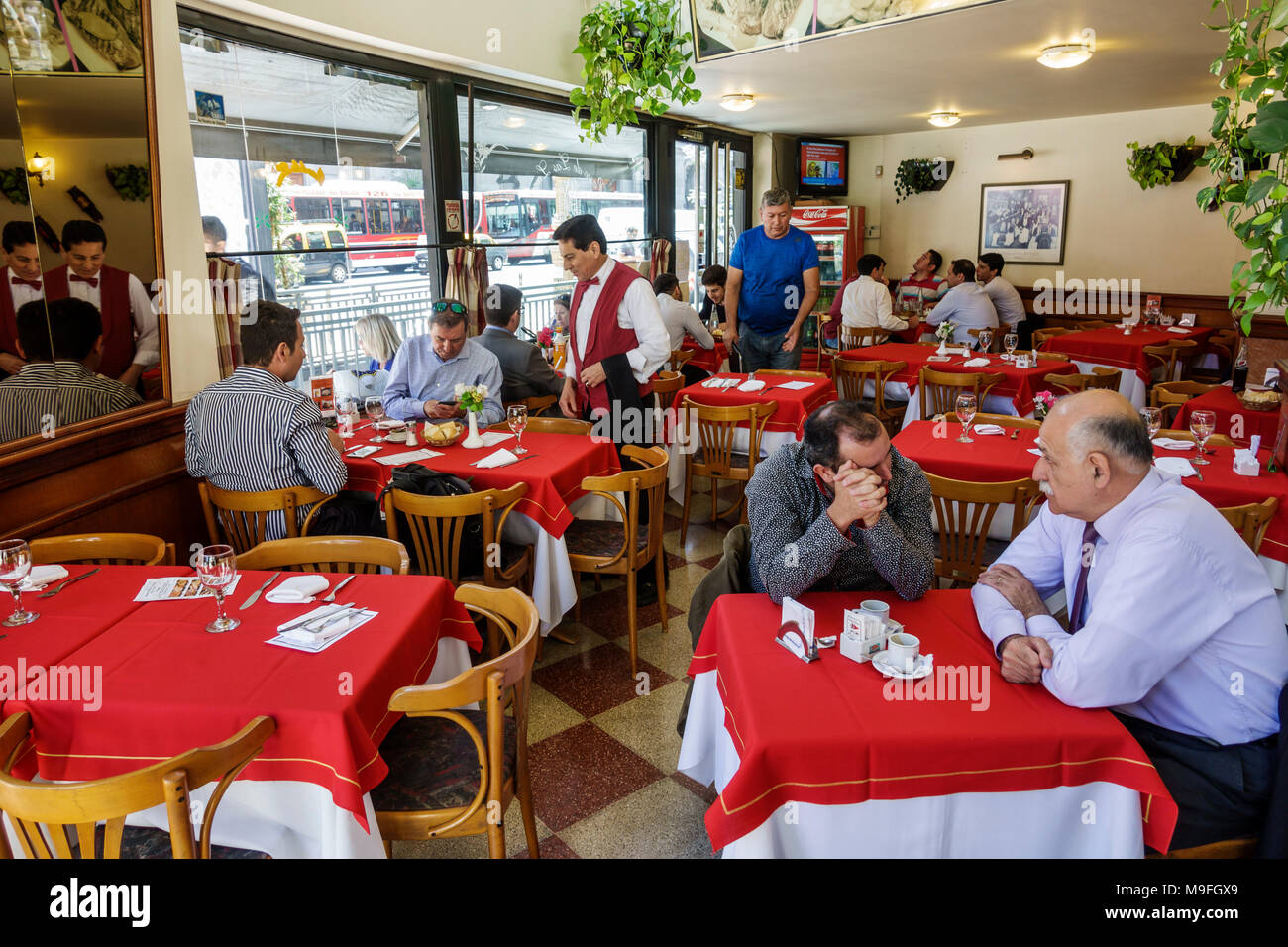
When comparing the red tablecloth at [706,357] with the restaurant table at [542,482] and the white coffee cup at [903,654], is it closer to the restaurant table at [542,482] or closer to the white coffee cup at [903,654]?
the restaurant table at [542,482]

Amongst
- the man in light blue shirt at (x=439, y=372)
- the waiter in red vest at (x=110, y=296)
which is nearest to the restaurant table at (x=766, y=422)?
the man in light blue shirt at (x=439, y=372)

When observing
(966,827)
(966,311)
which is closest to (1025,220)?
(966,311)

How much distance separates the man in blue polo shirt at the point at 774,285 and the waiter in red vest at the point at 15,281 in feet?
15.0

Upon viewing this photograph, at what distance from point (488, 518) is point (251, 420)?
98cm

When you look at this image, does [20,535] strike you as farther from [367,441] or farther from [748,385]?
[748,385]

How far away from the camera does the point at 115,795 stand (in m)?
1.38

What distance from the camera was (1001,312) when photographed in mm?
8562

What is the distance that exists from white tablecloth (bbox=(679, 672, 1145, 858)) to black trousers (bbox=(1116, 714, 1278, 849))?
0.17 metres

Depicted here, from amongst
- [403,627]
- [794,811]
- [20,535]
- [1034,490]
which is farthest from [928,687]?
[20,535]

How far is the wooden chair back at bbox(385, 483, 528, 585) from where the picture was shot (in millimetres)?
2893

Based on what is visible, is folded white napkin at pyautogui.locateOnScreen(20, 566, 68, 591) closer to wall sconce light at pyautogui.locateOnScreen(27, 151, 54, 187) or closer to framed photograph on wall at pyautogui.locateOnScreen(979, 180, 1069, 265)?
wall sconce light at pyautogui.locateOnScreen(27, 151, 54, 187)

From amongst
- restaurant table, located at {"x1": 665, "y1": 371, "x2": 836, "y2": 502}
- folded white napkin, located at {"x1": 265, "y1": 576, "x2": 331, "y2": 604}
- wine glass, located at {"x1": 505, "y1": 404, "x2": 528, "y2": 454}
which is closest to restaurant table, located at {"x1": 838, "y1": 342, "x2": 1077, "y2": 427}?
restaurant table, located at {"x1": 665, "y1": 371, "x2": 836, "y2": 502}
